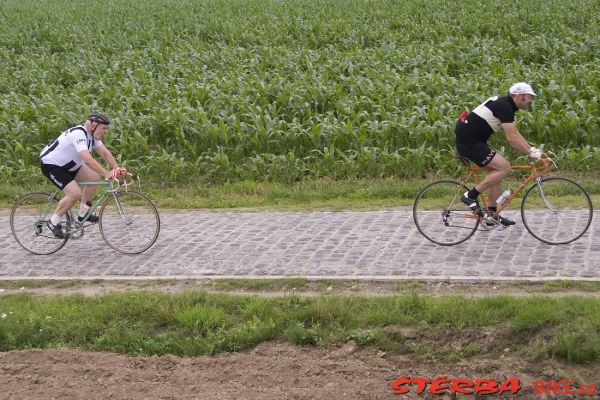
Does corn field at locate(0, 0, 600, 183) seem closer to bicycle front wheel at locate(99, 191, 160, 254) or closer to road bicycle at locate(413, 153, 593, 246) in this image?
road bicycle at locate(413, 153, 593, 246)

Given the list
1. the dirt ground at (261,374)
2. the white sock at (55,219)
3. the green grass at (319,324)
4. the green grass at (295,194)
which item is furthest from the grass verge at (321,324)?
the green grass at (295,194)

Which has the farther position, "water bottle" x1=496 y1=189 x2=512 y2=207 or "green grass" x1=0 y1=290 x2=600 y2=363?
"water bottle" x1=496 y1=189 x2=512 y2=207

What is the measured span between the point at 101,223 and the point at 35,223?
897 mm

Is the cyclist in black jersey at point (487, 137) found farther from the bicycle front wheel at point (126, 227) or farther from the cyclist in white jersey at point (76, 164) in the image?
the cyclist in white jersey at point (76, 164)

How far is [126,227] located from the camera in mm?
11227

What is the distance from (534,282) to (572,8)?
21.6 meters

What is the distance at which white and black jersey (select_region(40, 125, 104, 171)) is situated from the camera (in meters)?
10.6

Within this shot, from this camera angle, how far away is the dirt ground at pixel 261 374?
6.83m

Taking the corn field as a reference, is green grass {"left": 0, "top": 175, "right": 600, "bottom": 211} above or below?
below

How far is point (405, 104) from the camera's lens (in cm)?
1741

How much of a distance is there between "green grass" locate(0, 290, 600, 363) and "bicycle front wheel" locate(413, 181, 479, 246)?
239cm

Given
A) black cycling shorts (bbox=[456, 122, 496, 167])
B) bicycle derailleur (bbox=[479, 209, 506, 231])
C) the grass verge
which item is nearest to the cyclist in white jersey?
the grass verge

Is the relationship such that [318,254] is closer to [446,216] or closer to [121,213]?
[446,216]

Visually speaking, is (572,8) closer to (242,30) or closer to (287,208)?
(242,30)
